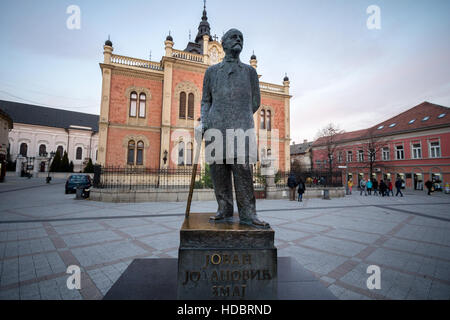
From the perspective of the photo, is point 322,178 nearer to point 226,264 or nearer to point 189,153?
point 189,153

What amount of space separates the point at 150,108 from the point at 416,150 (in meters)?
32.3

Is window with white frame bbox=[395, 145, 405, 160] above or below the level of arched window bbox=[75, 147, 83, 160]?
below

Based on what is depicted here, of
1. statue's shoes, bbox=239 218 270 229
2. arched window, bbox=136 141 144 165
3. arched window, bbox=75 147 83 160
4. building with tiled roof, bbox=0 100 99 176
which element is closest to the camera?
statue's shoes, bbox=239 218 270 229

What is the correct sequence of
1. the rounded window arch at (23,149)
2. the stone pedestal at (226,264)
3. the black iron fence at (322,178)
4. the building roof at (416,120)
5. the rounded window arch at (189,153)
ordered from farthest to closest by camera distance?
1. the rounded window arch at (23,149)
2. the building roof at (416,120)
3. the rounded window arch at (189,153)
4. the black iron fence at (322,178)
5. the stone pedestal at (226,264)

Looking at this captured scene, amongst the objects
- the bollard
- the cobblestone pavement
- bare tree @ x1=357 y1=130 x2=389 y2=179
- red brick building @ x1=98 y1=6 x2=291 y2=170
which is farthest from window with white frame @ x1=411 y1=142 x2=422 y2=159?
red brick building @ x1=98 y1=6 x2=291 y2=170

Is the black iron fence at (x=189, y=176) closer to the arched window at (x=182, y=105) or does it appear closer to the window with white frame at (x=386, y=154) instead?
the arched window at (x=182, y=105)

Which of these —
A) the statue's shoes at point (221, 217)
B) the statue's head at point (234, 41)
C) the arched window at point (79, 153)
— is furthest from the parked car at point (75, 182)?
the arched window at point (79, 153)

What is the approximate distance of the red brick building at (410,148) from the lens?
79.8 feet

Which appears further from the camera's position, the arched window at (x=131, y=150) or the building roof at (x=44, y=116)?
the building roof at (x=44, y=116)

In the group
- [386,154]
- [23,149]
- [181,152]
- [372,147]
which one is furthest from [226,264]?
[23,149]

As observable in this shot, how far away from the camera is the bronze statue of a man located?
2.50 meters

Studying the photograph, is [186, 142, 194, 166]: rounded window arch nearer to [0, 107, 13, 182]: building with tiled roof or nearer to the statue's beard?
the statue's beard

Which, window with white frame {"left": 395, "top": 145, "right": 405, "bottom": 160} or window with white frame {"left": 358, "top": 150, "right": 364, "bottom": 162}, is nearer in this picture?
window with white frame {"left": 395, "top": 145, "right": 405, "bottom": 160}

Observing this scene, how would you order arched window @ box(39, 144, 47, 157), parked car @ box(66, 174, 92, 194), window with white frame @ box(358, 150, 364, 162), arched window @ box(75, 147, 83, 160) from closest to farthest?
parked car @ box(66, 174, 92, 194)
window with white frame @ box(358, 150, 364, 162)
arched window @ box(39, 144, 47, 157)
arched window @ box(75, 147, 83, 160)
